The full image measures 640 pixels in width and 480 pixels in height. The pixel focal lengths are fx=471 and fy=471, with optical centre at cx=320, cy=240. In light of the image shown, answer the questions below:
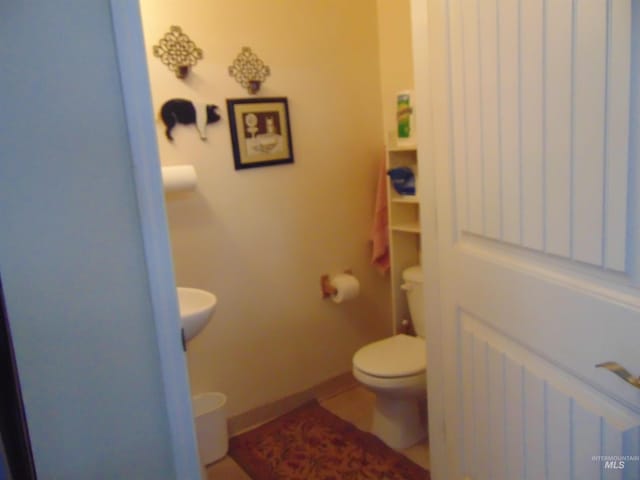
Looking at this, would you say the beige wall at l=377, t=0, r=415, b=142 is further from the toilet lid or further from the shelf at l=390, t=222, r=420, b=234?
the toilet lid

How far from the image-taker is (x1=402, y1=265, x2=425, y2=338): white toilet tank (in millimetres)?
2433

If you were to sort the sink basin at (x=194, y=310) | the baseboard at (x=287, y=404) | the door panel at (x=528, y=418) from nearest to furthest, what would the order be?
the door panel at (x=528, y=418) → the sink basin at (x=194, y=310) → the baseboard at (x=287, y=404)

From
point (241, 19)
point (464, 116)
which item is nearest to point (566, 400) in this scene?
point (464, 116)

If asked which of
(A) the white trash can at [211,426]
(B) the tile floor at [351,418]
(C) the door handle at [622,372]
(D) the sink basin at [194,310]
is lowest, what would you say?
(B) the tile floor at [351,418]

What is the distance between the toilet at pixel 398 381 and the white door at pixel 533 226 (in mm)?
513

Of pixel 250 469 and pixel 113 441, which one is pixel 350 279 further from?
pixel 113 441

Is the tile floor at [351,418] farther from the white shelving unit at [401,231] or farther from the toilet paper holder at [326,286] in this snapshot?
the toilet paper holder at [326,286]

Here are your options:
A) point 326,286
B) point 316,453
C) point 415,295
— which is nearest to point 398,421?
point 316,453

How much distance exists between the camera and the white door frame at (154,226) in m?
0.97

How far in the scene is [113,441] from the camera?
1.05 meters

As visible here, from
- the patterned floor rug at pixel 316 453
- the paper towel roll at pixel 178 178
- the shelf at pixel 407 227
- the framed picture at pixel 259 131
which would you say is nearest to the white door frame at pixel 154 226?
the paper towel roll at pixel 178 178

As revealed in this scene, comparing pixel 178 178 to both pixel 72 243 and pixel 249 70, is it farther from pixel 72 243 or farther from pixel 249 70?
pixel 72 243

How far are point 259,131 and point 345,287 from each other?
3.07 ft

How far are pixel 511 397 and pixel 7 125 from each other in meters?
1.30
